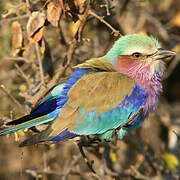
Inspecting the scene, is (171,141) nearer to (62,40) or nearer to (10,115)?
(62,40)

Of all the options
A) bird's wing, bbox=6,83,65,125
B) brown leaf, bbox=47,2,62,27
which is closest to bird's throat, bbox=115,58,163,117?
bird's wing, bbox=6,83,65,125

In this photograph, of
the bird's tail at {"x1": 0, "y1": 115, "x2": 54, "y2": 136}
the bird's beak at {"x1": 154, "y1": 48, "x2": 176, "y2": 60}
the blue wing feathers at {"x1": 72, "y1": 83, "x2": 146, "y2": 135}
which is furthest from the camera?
the bird's beak at {"x1": 154, "y1": 48, "x2": 176, "y2": 60}

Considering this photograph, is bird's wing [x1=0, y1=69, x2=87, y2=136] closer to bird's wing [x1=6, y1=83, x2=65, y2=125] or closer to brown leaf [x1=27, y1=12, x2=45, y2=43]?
bird's wing [x1=6, y1=83, x2=65, y2=125]

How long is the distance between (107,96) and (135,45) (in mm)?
552

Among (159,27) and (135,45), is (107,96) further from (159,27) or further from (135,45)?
(159,27)

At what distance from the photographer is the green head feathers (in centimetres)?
329

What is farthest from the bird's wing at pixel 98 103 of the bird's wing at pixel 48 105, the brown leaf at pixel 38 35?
the brown leaf at pixel 38 35

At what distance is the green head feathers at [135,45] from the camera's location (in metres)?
3.29

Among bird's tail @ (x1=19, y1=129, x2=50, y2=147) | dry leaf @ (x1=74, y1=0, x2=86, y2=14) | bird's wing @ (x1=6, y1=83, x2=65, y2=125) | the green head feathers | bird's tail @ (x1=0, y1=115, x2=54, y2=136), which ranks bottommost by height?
bird's tail @ (x1=19, y1=129, x2=50, y2=147)

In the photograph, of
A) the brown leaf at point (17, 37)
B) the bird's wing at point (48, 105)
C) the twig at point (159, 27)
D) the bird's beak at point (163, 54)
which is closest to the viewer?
the bird's wing at point (48, 105)

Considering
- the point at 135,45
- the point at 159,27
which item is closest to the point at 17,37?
the point at 135,45

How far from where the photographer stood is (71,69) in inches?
145

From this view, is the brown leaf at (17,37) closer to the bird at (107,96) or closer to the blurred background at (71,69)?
the blurred background at (71,69)

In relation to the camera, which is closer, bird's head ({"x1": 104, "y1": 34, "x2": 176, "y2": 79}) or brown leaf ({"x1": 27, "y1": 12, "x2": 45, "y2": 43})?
brown leaf ({"x1": 27, "y1": 12, "x2": 45, "y2": 43})
